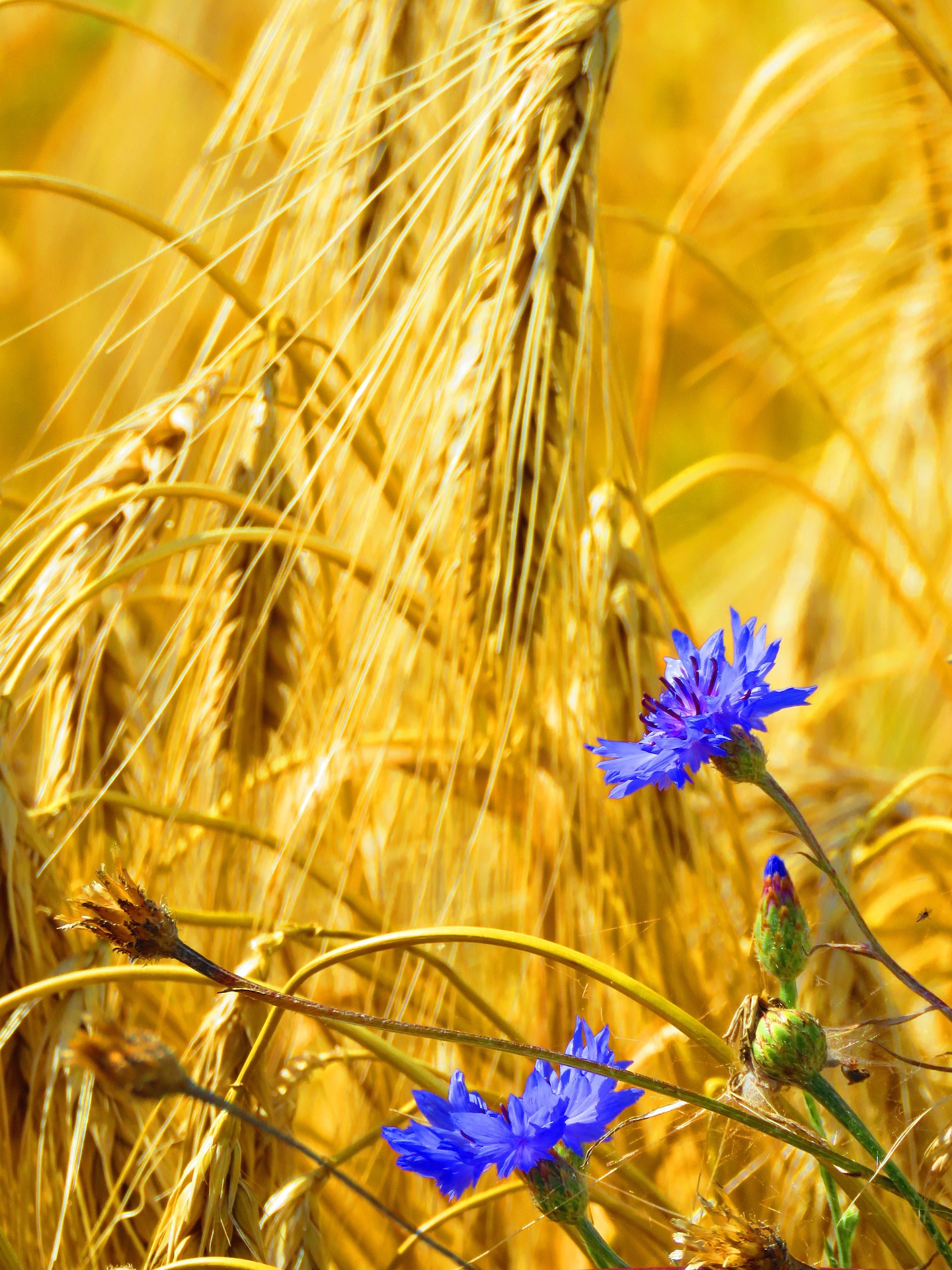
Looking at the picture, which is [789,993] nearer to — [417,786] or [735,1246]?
[735,1246]

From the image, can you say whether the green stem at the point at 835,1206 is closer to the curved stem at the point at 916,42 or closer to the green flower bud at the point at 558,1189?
the green flower bud at the point at 558,1189

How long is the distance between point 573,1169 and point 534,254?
0.35 meters

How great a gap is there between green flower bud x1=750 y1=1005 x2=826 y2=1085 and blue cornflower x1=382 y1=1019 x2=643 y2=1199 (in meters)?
0.04

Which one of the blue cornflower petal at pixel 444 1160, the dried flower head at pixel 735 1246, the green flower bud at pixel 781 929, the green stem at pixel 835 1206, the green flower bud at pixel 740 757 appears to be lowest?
the blue cornflower petal at pixel 444 1160

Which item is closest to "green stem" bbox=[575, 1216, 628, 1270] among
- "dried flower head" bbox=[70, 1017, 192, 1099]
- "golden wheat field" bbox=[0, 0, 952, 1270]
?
"golden wheat field" bbox=[0, 0, 952, 1270]

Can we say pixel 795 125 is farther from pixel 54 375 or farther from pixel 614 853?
pixel 54 375

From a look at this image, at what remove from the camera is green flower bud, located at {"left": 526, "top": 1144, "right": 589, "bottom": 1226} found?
9.7 inches

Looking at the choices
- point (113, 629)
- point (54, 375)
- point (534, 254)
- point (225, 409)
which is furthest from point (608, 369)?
point (54, 375)

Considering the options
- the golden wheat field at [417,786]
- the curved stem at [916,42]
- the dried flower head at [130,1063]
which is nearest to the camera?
the dried flower head at [130,1063]

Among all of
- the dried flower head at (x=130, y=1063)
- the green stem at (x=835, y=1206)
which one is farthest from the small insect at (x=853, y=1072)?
the dried flower head at (x=130, y=1063)

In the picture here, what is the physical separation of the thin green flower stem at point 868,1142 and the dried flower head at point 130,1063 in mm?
136

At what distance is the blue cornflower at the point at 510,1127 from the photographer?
0.24 m

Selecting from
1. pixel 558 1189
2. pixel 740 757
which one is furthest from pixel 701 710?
pixel 558 1189

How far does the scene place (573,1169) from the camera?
250 millimetres
